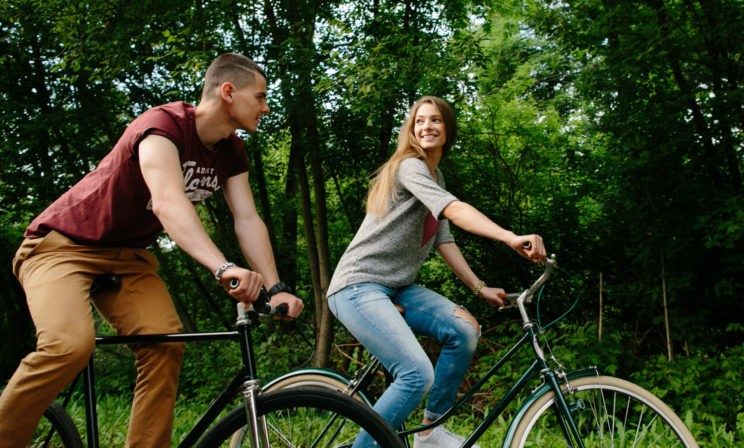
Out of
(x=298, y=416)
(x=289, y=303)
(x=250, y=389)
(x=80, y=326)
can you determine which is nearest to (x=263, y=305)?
(x=289, y=303)

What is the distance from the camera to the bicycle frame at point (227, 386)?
2133 mm

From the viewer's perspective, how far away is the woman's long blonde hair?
294 cm

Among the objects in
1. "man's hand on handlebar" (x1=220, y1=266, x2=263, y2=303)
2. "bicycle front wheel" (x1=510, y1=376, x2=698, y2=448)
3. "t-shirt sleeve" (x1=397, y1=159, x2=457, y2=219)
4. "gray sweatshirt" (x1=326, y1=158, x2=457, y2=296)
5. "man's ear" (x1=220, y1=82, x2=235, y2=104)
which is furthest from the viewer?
"gray sweatshirt" (x1=326, y1=158, x2=457, y2=296)

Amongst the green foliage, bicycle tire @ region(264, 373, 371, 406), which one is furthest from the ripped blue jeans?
the green foliage

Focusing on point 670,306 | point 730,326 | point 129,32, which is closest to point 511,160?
point 670,306

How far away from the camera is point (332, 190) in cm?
883

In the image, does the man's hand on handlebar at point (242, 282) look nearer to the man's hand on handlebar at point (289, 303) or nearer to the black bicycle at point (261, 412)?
the black bicycle at point (261, 412)

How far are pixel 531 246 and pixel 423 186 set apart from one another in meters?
0.61

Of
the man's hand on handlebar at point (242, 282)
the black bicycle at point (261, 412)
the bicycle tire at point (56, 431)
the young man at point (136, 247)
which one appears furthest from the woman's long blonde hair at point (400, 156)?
the bicycle tire at point (56, 431)

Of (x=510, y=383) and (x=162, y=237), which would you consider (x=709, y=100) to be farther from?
(x=162, y=237)

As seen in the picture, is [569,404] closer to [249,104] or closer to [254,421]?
[254,421]

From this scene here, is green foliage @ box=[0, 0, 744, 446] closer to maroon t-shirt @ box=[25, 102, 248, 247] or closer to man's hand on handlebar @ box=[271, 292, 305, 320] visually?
maroon t-shirt @ box=[25, 102, 248, 247]

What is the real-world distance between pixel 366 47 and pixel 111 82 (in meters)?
4.63

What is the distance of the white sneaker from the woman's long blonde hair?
1021 mm
